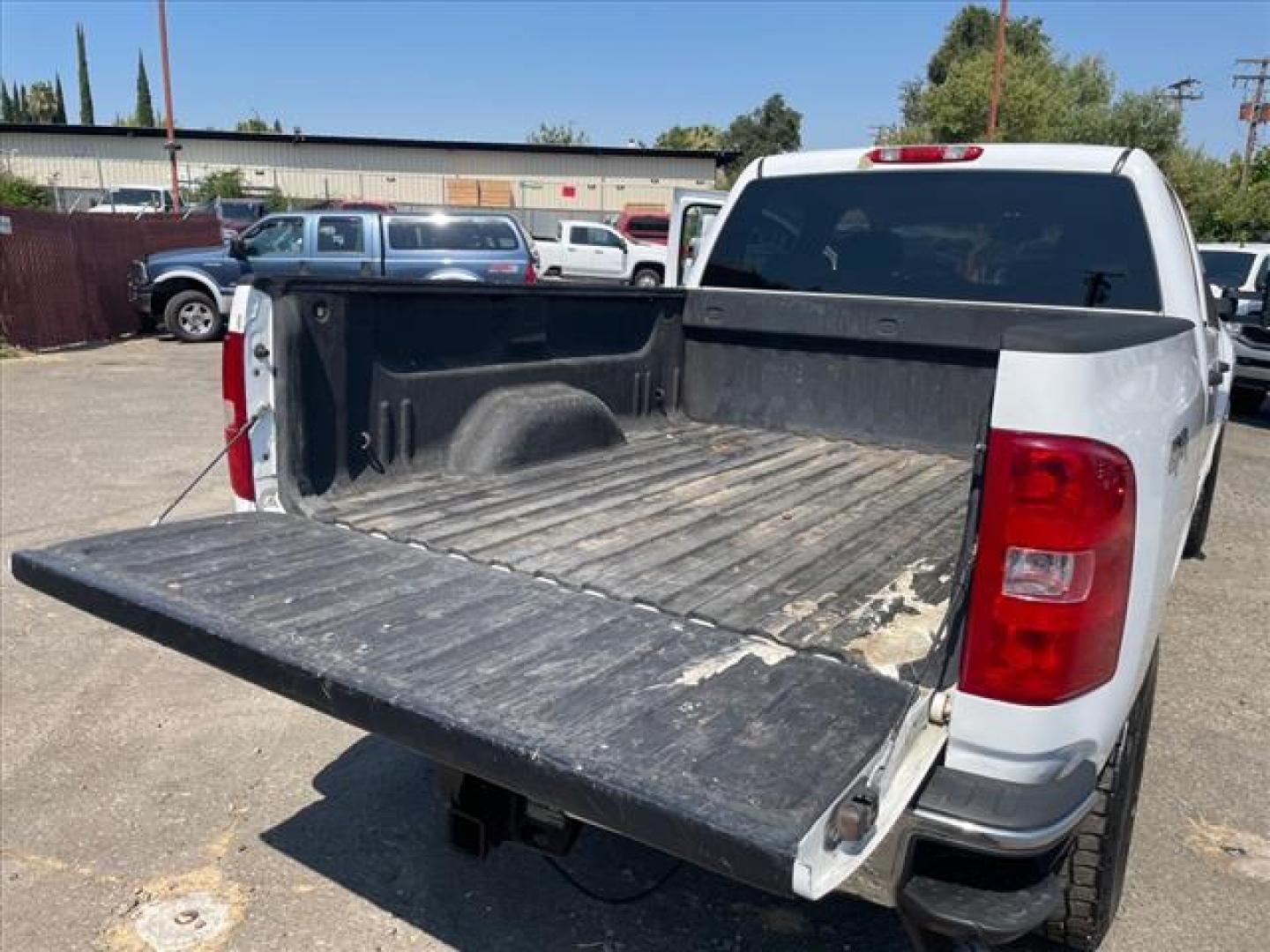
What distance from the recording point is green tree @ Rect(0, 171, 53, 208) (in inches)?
1137

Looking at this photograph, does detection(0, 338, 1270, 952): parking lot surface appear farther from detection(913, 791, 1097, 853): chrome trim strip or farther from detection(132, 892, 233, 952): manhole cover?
detection(913, 791, 1097, 853): chrome trim strip

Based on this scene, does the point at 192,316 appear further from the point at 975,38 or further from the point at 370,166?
the point at 975,38

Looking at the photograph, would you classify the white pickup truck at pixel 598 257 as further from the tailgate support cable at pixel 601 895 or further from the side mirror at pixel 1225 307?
the tailgate support cable at pixel 601 895

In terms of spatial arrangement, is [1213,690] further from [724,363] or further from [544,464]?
[544,464]

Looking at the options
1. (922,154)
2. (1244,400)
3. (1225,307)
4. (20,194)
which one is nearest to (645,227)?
(1244,400)

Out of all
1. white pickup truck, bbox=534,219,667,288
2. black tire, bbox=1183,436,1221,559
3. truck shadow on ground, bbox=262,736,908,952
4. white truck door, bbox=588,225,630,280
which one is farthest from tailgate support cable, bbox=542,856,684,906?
white truck door, bbox=588,225,630,280

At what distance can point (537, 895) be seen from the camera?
2852 millimetres

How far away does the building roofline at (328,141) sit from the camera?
156 feet

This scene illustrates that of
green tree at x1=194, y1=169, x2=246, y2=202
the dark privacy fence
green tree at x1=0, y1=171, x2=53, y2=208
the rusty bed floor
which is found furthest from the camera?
green tree at x1=194, y1=169, x2=246, y2=202

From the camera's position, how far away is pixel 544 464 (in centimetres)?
363

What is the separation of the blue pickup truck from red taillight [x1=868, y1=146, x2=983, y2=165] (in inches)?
435

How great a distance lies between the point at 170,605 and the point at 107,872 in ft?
4.02

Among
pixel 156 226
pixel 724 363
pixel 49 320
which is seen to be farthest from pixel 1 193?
pixel 724 363

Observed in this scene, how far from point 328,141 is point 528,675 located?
51418 mm
